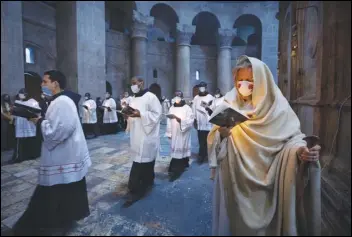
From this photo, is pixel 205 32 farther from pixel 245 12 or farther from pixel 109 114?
pixel 109 114

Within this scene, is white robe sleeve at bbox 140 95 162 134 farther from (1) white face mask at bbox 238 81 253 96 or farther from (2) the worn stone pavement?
(1) white face mask at bbox 238 81 253 96

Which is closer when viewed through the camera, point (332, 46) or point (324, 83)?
point (332, 46)

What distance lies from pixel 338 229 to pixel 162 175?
3.50m


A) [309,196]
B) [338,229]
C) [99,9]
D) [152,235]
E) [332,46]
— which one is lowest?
[152,235]

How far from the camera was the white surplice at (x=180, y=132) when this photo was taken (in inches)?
216

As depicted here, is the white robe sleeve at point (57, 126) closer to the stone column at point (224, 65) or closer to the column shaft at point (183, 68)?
the column shaft at point (183, 68)

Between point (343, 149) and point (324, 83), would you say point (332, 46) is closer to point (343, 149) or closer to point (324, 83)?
point (324, 83)

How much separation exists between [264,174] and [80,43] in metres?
12.1

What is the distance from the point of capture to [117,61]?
17.4 meters

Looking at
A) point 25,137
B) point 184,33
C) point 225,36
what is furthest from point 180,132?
point 225,36

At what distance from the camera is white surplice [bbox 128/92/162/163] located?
405 centimetres

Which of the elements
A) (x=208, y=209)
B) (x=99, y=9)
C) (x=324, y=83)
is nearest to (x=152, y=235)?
(x=208, y=209)

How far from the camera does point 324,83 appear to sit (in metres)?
3.38

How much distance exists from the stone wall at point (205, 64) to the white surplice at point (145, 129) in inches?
728
